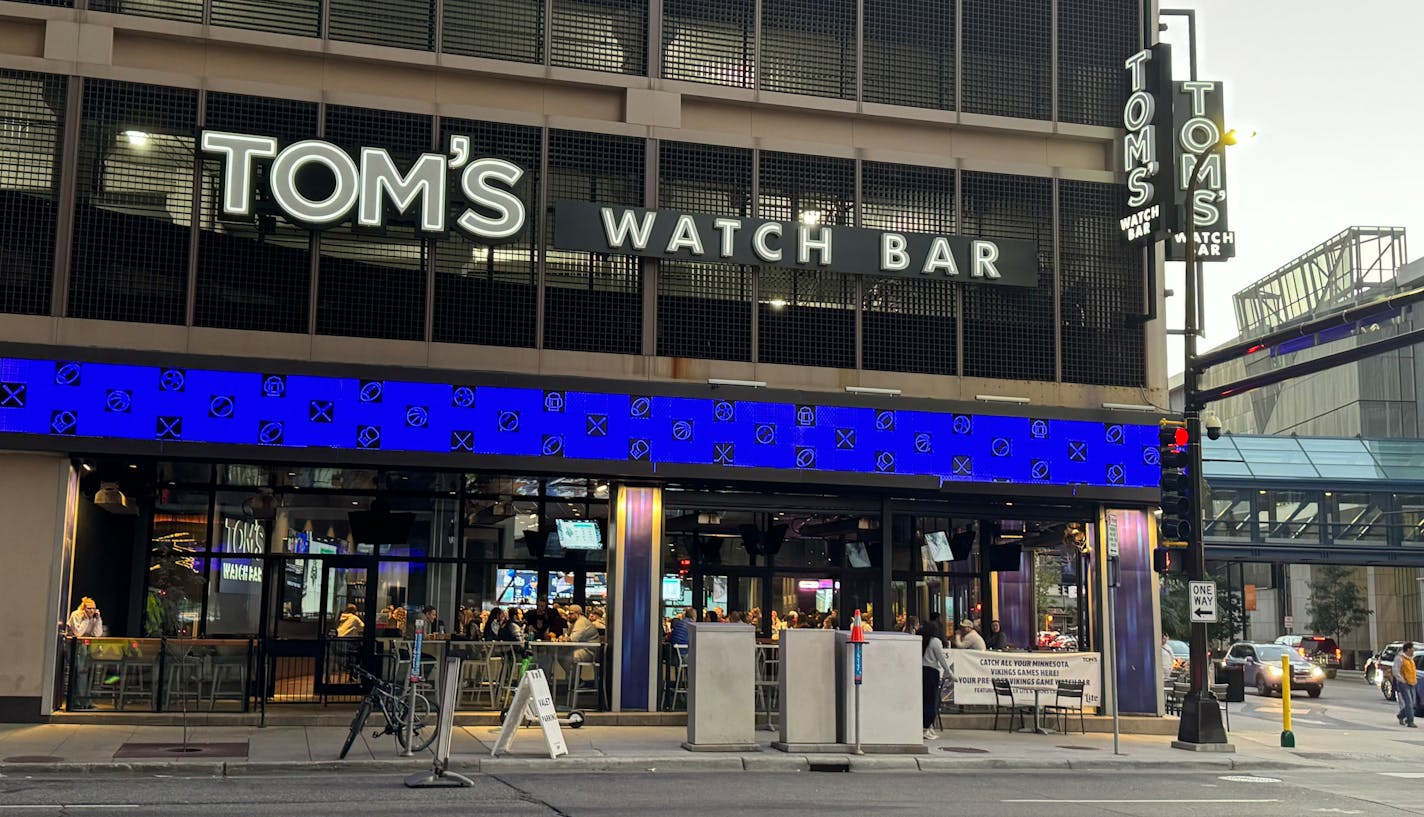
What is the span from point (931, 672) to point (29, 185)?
14.8 metres

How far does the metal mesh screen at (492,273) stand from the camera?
21281 mm

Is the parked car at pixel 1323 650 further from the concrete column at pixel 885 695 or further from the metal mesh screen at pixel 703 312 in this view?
the concrete column at pixel 885 695

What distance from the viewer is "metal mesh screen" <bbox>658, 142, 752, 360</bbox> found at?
72.6 ft

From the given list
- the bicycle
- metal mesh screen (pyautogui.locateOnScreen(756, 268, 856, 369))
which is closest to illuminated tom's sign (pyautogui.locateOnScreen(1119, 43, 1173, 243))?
metal mesh screen (pyautogui.locateOnScreen(756, 268, 856, 369))

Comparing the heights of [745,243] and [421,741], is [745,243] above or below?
above

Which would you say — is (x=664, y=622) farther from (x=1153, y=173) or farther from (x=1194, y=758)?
(x=1153, y=173)

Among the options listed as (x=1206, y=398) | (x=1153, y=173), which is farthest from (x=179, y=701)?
(x=1153, y=173)

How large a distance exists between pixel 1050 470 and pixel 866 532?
3.21m

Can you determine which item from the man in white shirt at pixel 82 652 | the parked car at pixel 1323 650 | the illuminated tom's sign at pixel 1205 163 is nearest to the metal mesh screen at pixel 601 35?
the illuminated tom's sign at pixel 1205 163

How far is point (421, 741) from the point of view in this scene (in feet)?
55.5

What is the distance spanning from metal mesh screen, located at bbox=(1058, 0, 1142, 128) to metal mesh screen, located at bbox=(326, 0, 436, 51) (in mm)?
10774

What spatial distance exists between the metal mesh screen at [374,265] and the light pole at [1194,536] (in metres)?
11.5

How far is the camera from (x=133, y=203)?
20406 mm

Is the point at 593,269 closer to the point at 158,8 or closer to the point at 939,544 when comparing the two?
the point at 158,8
